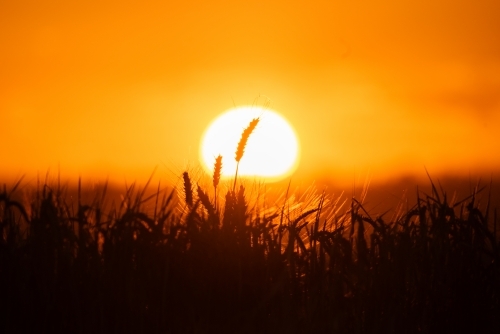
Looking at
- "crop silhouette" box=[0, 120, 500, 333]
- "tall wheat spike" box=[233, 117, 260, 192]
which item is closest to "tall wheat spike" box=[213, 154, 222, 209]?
"crop silhouette" box=[0, 120, 500, 333]

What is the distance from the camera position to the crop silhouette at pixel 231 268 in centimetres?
348

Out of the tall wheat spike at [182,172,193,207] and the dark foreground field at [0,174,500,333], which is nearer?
the dark foreground field at [0,174,500,333]

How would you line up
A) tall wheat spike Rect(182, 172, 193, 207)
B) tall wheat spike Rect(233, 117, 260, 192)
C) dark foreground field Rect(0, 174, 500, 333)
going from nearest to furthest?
1. dark foreground field Rect(0, 174, 500, 333)
2. tall wheat spike Rect(182, 172, 193, 207)
3. tall wheat spike Rect(233, 117, 260, 192)

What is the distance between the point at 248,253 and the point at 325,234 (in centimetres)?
58

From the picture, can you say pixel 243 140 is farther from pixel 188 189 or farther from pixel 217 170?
pixel 188 189

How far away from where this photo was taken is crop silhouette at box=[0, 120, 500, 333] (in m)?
3.48

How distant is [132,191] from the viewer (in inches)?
160

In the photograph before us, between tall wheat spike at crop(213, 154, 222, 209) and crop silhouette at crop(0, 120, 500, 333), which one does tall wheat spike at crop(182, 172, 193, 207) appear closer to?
crop silhouette at crop(0, 120, 500, 333)

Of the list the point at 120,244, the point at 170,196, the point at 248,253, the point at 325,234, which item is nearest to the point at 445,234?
the point at 325,234

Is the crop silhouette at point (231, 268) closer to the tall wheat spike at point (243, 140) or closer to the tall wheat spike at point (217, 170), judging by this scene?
the tall wheat spike at point (217, 170)

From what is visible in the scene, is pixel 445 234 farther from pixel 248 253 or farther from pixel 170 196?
pixel 170 196

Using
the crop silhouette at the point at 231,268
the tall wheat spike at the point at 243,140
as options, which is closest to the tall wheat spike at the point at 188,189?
the crop silhouette at the point at 231,268

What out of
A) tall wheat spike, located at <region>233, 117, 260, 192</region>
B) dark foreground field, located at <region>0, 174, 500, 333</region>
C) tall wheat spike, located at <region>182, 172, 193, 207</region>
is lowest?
dark foreground field, located at <region>0, 174, 500, 333</region>

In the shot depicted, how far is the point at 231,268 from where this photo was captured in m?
3.81
